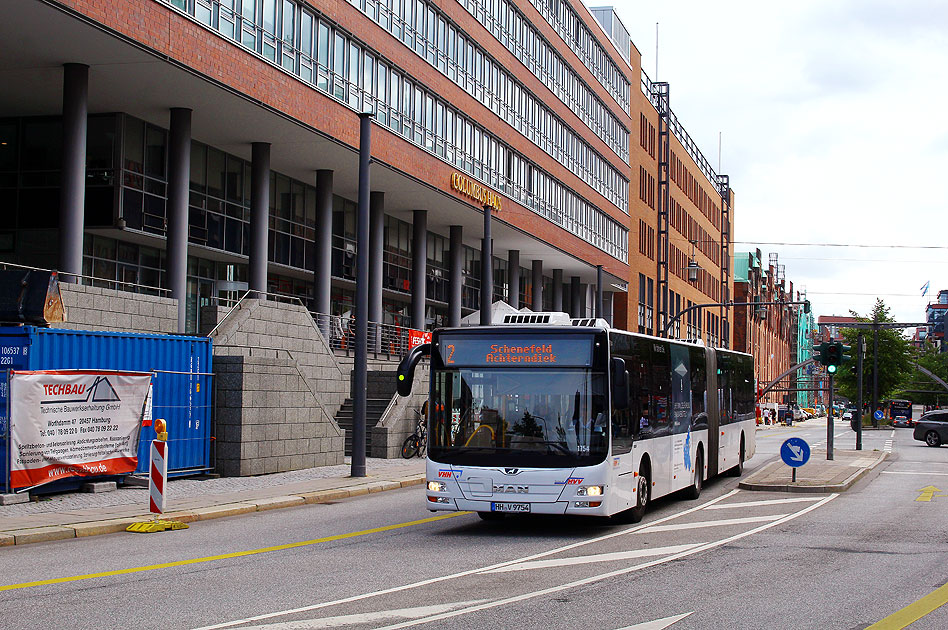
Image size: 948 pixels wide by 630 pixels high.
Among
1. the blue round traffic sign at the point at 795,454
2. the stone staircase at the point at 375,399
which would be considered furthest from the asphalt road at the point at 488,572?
the stone staircase at the point at 375,399

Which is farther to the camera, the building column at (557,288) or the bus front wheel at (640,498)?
the building column at (557,288)

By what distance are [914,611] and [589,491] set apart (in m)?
5.33

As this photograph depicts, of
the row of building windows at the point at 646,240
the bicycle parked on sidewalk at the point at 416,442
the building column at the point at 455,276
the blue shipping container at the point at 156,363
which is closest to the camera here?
the blue shipping container at the point at 156,363

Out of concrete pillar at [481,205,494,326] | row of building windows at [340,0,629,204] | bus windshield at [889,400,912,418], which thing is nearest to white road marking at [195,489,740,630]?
concrete pillar at [481,205,494,326]

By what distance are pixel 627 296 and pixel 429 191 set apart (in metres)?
31.3

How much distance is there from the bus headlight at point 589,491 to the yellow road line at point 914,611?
456 cm

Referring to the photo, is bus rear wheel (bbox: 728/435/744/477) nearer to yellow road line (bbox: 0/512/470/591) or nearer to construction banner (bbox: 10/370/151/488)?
yellow road line (bbox: 0/512/470/591)

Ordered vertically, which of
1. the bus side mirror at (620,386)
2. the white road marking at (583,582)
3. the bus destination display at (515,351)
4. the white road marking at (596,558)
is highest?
the bus destination display at (515,351)

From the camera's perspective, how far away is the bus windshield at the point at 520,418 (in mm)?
14266

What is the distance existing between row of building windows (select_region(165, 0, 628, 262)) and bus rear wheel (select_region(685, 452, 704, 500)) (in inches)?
635

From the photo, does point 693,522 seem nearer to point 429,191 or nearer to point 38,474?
point 38,474

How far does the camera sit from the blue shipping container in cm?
1755

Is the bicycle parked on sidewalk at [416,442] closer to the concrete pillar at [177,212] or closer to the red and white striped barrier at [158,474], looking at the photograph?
the concrete pillar at [177,212]

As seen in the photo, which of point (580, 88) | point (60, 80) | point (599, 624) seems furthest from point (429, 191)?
point (599, 624)
